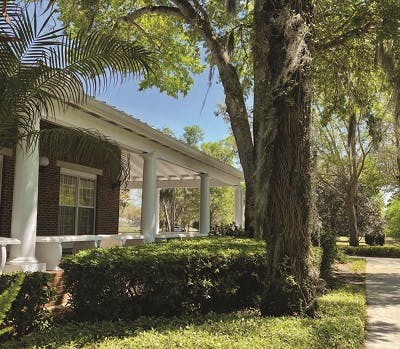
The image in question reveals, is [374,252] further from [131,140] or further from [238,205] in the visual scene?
[131,140]

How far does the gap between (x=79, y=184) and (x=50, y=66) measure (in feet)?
27.4

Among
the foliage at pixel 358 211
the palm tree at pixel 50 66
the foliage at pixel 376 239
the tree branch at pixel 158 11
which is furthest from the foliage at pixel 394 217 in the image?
the palm tree at pixel 50 66

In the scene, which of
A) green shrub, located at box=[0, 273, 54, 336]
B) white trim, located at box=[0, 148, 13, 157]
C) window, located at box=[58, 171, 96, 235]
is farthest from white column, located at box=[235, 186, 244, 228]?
green shrub, located at box=[0, 273, 54, 336]

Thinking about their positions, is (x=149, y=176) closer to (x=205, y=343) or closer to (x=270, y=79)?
(x=270, y=79)

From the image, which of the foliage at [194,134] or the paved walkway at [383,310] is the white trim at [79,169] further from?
the foliage at [194,134]

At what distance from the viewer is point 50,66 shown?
587cm

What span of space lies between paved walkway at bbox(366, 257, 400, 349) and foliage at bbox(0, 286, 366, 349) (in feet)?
2.24

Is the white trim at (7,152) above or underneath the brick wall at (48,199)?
above

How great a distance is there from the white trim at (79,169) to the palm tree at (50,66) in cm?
641

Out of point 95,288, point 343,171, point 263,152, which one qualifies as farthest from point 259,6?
point 343,171

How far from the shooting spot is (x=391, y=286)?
12.2m

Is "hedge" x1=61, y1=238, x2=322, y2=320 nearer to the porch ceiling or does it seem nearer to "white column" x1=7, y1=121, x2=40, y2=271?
"white column" x1=7, y1=121, x2=40, y2=271

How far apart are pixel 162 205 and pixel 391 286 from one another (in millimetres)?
35698

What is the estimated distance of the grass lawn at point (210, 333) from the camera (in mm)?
4531
